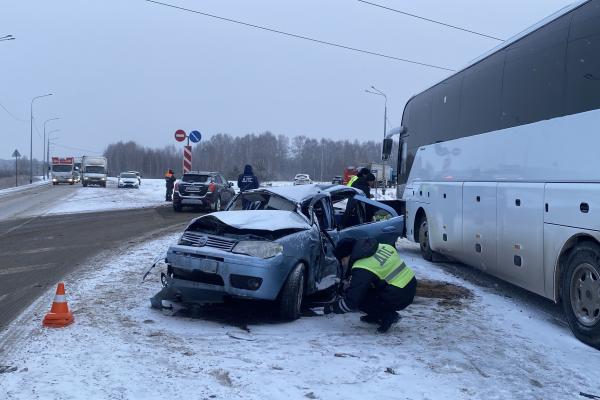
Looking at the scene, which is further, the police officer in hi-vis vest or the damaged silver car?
the damaged silver car

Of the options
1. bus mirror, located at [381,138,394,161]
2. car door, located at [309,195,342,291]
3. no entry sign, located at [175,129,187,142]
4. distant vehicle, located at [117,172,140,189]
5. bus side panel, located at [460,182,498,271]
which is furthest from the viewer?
distant vehicle, located at [117,172,140,189]

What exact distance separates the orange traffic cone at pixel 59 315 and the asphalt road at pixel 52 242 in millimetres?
513

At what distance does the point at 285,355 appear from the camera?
17.0ft

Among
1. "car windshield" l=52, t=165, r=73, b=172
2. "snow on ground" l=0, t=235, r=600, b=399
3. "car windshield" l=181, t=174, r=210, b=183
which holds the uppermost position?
"car windshield" l=52, t=165, r=73, b=172

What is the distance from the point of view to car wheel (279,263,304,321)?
626 cm

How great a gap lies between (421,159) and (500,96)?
158 inches

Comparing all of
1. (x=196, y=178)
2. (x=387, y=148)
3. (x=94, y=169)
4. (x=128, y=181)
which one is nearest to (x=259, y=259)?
(x=387, y=148)

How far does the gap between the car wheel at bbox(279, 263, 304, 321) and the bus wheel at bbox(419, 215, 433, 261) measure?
19.3 feet

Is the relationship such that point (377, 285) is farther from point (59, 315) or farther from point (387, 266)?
point (59, 315)

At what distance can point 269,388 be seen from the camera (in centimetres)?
434

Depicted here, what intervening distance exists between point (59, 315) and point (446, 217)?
23.0ft

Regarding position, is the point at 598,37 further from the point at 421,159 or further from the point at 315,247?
the point at 421,159

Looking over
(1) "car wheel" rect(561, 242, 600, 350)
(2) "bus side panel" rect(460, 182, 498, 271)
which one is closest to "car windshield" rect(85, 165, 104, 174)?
(2) "bus side panel" rect(460, 182, 498, 271)

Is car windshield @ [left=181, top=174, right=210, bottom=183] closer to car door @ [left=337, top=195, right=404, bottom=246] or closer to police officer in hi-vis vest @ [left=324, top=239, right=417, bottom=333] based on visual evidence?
car door @ [left=337, top=195, right=404, bottom=246]
